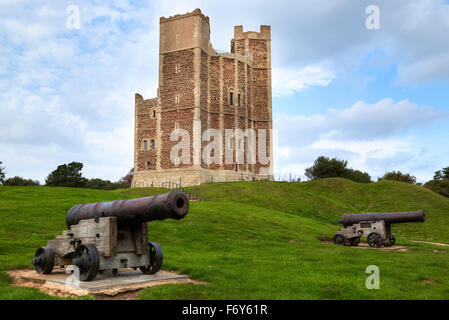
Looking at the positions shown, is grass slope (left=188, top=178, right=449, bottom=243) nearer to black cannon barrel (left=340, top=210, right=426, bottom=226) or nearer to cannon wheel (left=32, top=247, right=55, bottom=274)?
black cannon barrel (left=340, top=210, right=426, bottom=226)

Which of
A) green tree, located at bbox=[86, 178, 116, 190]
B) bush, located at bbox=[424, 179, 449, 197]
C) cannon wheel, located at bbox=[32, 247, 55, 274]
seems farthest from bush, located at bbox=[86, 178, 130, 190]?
cannon wheel, located at bbox=[32, 247, 55, 274]

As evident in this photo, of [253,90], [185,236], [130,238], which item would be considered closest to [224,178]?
[253,90]

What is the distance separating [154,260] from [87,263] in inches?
56.9

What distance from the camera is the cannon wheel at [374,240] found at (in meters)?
17.5

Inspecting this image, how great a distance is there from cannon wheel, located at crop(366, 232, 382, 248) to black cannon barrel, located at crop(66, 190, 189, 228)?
1223cm

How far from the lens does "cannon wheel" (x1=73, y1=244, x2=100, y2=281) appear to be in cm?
781

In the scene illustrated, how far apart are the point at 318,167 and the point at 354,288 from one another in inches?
1964

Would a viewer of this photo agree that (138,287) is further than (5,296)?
Yes

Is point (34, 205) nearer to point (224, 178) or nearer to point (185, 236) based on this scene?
point (185, 236)

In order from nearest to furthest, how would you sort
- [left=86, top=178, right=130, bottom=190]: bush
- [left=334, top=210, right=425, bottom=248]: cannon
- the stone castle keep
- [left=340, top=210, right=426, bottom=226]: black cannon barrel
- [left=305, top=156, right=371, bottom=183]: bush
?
[left=340, top=210, right=426, bottom=226]: black cannon barrel, [left=334, top=210, right=425, bottom=248]: cannon, the stone castle keep, [left=305, top=156, right=371, bottom=183]: bush, [left=86, top=178, right=130, bottom=190]: bush

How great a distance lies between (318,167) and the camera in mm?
56906

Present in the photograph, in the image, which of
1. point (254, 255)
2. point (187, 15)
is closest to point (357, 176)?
point (187, 15)

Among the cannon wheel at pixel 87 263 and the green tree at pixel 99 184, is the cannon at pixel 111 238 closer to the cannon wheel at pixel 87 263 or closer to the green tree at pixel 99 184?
the cannon wheel at pixel 87 263

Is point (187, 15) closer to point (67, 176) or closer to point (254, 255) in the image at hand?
point (67, 176)
